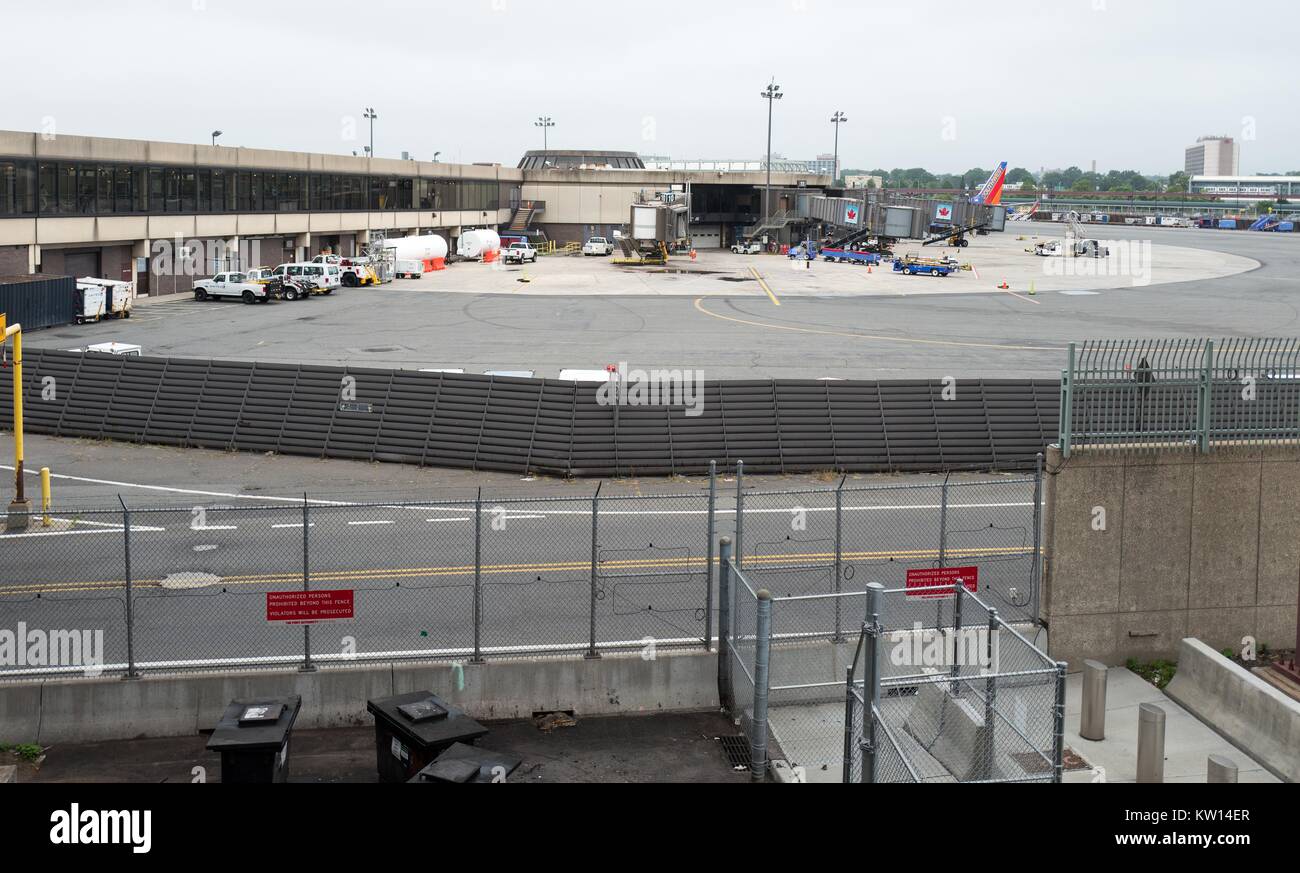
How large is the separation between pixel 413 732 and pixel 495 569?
736cm

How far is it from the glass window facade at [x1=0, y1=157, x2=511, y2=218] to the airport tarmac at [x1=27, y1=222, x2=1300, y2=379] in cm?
538

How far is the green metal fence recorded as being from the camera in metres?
17.5

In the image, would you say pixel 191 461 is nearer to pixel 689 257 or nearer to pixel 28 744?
pixel 28 744

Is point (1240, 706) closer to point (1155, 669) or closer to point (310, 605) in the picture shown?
point (1155, 669)

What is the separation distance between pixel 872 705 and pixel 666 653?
14.7 ft

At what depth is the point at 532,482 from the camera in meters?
26.6

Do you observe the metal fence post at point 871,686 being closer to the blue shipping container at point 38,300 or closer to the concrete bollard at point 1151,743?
the concrete bollard at point 1151,743

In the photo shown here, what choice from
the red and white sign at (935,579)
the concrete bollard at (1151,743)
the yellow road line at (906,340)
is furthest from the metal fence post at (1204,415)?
the yellow road line at (906,340)

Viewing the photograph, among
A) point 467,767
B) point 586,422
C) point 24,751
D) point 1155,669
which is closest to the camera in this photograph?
point 467,767

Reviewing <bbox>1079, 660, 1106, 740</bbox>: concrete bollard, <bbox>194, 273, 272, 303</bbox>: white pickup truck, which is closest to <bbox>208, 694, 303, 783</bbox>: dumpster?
<bbox>1079, 660, 1106, 740</bbox>: concrete bollard

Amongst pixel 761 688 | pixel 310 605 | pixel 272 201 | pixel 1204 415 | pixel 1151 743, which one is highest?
pixel 272 201

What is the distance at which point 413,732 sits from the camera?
12.4m

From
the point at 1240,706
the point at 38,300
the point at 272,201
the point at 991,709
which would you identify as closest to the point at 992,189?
the point at 272,201

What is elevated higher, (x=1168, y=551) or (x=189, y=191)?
(x=189, y=191)
